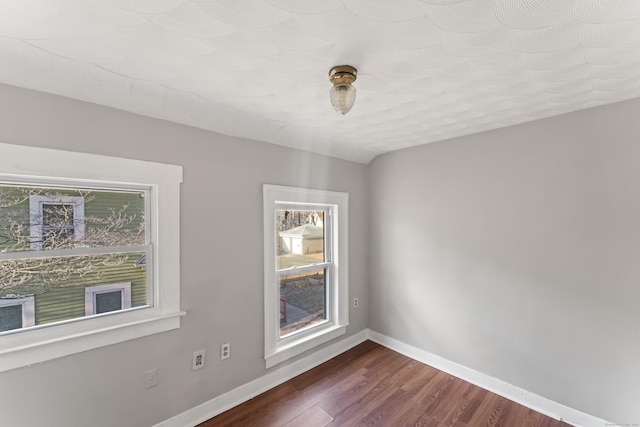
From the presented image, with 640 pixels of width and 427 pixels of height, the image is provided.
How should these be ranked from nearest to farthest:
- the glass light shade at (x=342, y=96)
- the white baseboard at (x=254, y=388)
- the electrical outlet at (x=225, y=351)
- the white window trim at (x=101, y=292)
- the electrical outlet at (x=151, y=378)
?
the glass light shade at (x=342, y=96), the white window trim at (x=101, y=292), the electrical outlet at (x=151, y=378), the white baseboard at (x=254, y=388), the electrical outlet at (x=225, y=351)

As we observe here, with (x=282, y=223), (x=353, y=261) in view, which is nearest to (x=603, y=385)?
(x=353, y=261)

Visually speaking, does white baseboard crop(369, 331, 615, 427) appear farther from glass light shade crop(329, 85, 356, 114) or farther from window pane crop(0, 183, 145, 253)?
window pane crop(0, 183, 145, 253)

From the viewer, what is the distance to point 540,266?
2.07 m

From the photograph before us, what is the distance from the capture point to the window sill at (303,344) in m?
2.35

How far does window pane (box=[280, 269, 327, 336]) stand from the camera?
8.56ft

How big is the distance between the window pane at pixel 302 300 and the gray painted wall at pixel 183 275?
0.37m

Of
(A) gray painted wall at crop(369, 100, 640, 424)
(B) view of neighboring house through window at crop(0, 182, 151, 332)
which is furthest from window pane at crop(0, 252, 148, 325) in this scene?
(A) gray painted wall at crop(369, 100, 640, 424)

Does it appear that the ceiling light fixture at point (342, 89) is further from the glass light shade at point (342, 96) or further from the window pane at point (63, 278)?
the window pane at point (63, 278)

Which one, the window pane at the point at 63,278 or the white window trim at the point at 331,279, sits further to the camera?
the white window trim at the point at 331,279

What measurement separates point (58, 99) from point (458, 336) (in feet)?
11.3

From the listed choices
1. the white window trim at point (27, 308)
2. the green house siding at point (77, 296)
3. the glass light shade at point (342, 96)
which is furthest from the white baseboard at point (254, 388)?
the glass light shade at point (342, 96)

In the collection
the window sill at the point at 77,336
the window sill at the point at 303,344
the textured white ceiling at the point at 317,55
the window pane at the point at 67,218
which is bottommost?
the window sill at the point at 303,344

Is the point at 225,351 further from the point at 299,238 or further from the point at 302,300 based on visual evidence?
the point at 299,238

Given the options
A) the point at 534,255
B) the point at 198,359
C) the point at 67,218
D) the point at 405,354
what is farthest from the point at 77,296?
the point at 534,255
